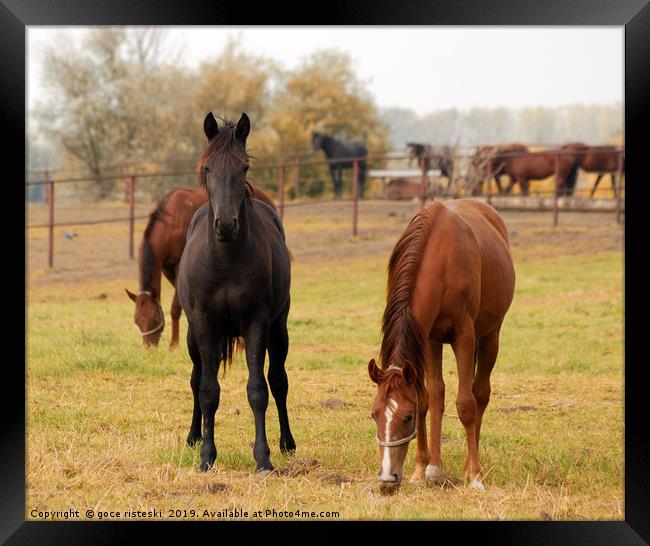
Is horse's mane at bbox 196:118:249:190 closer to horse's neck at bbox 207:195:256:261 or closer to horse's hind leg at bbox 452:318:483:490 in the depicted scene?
horse's neck at bbox 207:195:256:261

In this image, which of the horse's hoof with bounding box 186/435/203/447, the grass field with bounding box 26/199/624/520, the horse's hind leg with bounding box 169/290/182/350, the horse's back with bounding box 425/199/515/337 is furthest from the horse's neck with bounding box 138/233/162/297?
the horse's back with bounding box 425/199/515/337

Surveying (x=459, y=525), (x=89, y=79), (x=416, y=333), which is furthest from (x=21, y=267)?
(x=89, y=79)

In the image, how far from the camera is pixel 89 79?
31469 millimetres

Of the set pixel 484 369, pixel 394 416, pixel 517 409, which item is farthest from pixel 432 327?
pixel 517 409

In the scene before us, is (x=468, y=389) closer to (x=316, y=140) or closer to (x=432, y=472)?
(x=432, y=472)

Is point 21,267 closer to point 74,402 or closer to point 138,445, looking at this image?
point 138,445

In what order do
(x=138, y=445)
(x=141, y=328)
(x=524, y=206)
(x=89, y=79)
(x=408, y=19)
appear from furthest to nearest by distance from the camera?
(x=89, y=79) → (x=524, y=206) → (x=141, y=328) → (x=138, y=445) → (x=408, y=19)

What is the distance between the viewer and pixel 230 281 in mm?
5793

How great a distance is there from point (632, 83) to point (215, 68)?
1168 inches

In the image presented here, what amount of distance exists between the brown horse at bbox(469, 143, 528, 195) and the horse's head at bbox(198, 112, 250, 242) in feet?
59.3

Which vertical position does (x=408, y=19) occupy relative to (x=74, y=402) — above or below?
above

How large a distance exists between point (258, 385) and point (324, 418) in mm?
1914

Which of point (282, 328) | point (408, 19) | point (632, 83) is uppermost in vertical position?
point (408, 19)

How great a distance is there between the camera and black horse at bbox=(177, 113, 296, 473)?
552 centimetres
